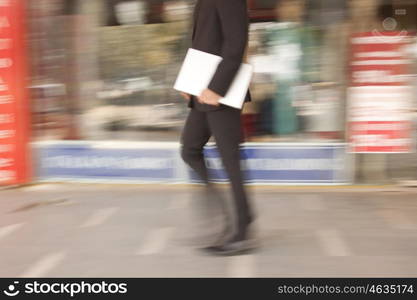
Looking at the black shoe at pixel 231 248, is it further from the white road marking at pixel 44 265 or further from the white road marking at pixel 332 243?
the white road marking at pixel 44 265

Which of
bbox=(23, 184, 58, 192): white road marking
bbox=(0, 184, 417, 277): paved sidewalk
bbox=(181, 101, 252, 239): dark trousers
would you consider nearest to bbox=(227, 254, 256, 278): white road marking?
bbox=(0, 184, 417, 277): paved sidewalk

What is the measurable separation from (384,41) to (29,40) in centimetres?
304

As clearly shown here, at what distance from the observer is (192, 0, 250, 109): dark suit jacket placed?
11.1 feet

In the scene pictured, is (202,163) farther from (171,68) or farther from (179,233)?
(171,68)

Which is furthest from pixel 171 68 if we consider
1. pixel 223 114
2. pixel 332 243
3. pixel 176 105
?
pixel 332 243

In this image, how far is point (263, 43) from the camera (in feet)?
18.6

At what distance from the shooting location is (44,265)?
3633mm

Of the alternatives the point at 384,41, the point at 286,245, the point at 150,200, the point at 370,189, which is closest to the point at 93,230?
the point at 150,200

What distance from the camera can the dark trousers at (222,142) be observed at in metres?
3.54

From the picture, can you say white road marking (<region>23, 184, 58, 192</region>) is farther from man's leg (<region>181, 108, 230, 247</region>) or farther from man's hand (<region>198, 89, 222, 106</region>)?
man's hand (<region>198, 89, 222, 106</region>)

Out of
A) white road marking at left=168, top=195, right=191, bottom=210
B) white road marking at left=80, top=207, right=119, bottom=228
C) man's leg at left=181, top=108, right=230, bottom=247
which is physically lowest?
white road marking at left=168, top=195, right=191, bottom=210

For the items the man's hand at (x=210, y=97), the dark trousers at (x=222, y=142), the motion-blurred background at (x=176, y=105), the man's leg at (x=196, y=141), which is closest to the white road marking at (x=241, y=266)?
the dark trousers at (x=222, y=142)

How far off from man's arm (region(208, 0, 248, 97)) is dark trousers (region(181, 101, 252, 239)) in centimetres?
16

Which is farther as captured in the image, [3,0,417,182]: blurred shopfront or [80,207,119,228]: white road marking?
[3,0,417,182]: blurred shopfront
